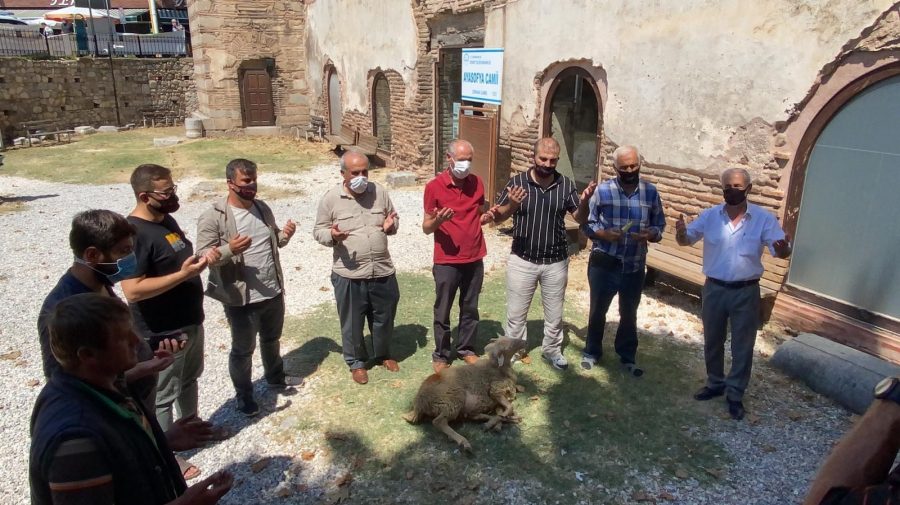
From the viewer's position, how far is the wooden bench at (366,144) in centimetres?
1557

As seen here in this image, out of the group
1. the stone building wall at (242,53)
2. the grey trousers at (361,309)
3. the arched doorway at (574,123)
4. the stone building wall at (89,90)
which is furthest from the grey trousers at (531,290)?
the stone building wall at (89,90)

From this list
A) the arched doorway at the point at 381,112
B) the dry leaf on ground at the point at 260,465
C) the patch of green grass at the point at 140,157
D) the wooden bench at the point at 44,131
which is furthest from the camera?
the wooden bench at the point at 44,131

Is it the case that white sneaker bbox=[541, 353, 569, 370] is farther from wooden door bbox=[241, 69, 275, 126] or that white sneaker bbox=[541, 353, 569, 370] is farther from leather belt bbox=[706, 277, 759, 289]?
wooden door bbox=[241, 69, 275, 126]

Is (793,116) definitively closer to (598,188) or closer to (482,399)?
(598,188)

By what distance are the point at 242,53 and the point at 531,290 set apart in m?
18.2

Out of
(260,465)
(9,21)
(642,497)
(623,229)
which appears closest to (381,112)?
(623,229)

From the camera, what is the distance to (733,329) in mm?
4387

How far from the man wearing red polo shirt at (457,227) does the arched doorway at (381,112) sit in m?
10.9

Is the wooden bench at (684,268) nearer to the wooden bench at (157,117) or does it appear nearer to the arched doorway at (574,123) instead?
the arched doorway at (574,123)

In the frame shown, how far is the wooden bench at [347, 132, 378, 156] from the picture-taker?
51.1ft

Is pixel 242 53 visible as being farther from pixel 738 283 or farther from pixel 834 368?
pixel 834 368

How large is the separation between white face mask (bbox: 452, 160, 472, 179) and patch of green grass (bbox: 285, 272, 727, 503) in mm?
1745

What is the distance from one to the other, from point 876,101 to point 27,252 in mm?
10596

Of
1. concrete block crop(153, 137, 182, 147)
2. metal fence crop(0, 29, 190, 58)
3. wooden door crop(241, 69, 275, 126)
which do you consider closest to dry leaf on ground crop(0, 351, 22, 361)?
concrete block crop(153, 137, 182, 147)
